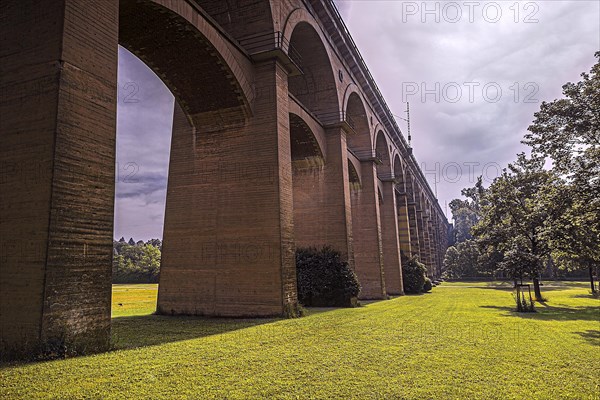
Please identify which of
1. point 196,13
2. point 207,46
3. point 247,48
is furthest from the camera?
point 247,48

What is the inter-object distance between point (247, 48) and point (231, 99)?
2.05m

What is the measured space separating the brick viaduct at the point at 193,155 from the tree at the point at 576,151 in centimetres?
860

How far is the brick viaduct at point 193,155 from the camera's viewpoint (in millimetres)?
5328

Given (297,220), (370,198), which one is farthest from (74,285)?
(370,198)

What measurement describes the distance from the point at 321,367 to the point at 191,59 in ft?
29.6

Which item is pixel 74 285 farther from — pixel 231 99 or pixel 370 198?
pixel 370 198

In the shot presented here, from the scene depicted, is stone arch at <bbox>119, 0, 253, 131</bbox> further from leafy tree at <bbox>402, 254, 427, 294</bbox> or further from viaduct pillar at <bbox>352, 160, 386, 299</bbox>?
leafy tree at <bbox>402, 254, 427, 294</bbox>

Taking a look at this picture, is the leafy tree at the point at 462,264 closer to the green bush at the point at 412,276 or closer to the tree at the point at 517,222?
the green bush at the point at 412,276

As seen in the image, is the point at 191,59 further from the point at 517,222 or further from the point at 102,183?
the point at 517,222

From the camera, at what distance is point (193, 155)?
12523 mm

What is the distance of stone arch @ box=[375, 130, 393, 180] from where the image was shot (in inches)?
1196

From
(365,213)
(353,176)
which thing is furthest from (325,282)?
(353,176)

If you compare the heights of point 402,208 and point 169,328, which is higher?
point 402,208

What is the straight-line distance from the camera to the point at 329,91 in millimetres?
19406
